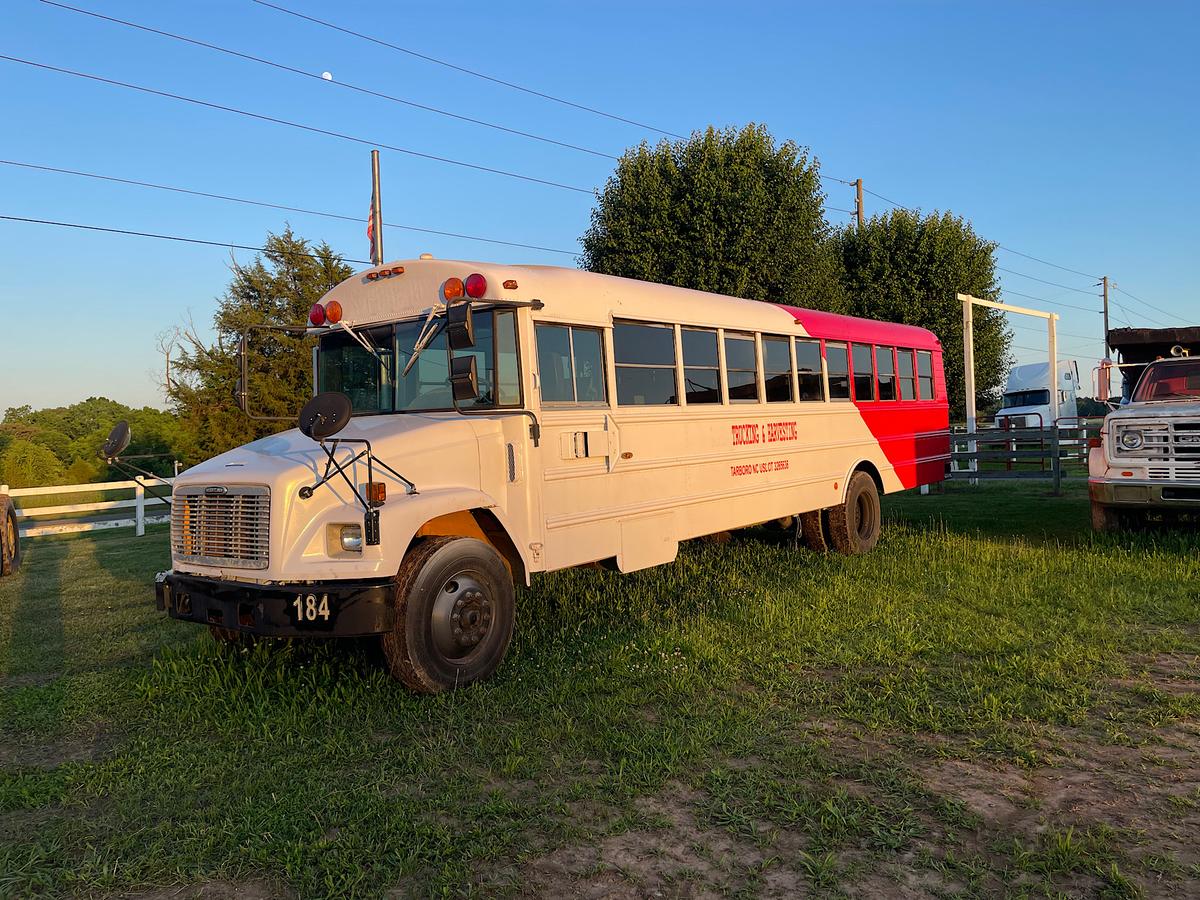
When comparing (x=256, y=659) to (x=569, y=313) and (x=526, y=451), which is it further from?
(x=569, y=313)

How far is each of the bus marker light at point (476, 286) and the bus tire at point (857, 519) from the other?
214 inches

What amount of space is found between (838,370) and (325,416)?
269 inches

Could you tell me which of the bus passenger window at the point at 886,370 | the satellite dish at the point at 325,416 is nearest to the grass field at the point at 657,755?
the satellite dish at the point at 325,416

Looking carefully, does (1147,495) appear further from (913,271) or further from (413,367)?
(913,271)

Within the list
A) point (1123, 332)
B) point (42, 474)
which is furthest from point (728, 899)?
point (42, 474)

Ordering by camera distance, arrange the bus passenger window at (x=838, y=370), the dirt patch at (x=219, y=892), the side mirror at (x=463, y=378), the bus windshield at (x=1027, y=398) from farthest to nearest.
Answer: the bus windshield at (x=1027, y=398), the bus passenger window at (x=838, y=370), the side mirror at (x=463, y=378), the dirt patch at (x=219, y=892)

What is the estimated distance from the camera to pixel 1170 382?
30.3ft

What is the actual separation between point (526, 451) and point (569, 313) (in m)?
1.11

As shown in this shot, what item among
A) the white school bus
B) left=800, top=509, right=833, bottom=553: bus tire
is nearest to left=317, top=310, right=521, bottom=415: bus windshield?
the white school bus

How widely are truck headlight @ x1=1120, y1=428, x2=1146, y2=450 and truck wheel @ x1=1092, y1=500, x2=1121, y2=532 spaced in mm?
737

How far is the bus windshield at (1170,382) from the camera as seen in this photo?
9.08 metres

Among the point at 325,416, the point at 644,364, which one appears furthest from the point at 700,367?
the point at 325,416

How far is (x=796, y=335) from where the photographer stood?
344 inches

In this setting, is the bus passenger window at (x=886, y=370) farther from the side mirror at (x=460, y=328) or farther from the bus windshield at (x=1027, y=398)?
the bus windshield at (x=1027, y=398)
